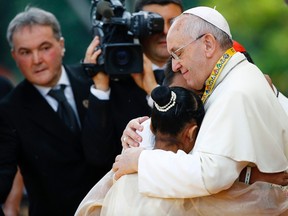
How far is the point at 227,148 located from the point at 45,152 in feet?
7.89

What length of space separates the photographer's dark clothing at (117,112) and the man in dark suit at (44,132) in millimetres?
83

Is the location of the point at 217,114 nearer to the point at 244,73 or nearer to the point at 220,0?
the point at 244,73

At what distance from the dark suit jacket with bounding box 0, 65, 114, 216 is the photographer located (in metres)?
0.16

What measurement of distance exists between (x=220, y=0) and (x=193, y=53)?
700 cm

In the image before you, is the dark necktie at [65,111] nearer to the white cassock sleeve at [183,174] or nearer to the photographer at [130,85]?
the photographer at [130,85]

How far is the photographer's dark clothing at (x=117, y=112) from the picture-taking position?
6875 mm

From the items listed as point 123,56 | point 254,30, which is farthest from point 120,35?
point 254,30

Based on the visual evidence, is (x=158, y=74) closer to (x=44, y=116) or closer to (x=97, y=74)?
(x=97, y=74)

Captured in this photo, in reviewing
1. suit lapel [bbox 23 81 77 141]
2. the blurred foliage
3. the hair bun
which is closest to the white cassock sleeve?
the hair bun

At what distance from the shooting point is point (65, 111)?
719cm

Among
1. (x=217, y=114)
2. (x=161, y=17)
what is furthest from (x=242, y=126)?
(x=161, y=17)

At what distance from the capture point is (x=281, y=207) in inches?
204

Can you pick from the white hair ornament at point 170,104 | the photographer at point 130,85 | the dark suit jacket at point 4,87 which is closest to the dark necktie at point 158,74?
the photographer at point 130,85

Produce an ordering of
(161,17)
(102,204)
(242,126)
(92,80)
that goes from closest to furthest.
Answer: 1. (242,126)
2. (102,204)
3. (161,17)
4. (92,80)
